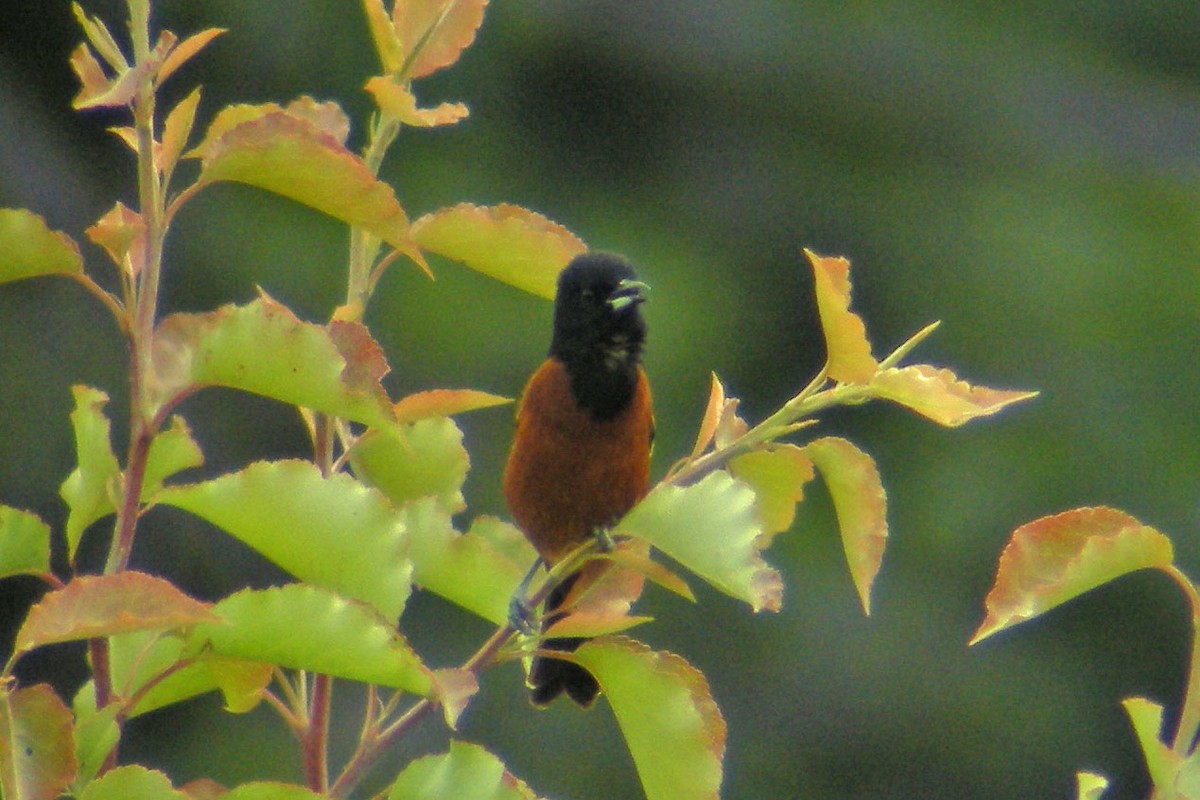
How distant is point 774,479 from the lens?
121 centimetres

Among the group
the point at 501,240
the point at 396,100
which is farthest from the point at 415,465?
the point at 396,100

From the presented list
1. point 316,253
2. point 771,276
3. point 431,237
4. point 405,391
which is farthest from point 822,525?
point 431,237

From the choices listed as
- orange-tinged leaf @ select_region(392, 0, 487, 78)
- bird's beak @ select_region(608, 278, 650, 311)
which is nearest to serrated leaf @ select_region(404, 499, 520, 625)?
orange-tinged leaf @ select_region(392, 0, 487, 78)

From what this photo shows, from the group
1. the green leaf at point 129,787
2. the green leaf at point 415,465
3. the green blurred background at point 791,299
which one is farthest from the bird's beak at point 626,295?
the green blurred background at point 791,299

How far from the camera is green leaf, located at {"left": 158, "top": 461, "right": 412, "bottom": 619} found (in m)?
1.05

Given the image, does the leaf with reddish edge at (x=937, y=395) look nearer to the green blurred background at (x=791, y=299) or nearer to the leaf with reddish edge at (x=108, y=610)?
the leaf with reddish edge at (x=108, y=610)

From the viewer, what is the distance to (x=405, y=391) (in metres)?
4.82

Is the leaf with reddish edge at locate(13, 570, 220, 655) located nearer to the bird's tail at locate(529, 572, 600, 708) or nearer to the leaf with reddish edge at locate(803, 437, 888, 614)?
the leaf with reddish edge at locate(803, 437, 888, 614)

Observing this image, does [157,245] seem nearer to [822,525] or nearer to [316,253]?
[316,253]

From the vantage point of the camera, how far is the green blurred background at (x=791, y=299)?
486cm

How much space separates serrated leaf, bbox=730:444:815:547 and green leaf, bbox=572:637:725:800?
15 centimetres

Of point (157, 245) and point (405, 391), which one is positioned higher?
point (157, 245)

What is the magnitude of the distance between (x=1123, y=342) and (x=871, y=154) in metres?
1.27

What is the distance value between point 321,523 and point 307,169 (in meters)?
0.23
